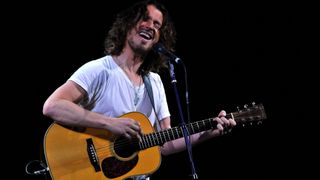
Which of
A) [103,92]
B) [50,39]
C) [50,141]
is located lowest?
[50,141]

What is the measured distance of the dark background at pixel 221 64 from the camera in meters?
3.42

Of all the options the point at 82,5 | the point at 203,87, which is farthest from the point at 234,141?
the point at 82,5

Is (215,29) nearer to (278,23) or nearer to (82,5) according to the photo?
(278,23)

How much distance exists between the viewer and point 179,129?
2.62 metres

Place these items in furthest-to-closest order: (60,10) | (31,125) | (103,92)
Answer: (60,10), (31,125), (103,92)

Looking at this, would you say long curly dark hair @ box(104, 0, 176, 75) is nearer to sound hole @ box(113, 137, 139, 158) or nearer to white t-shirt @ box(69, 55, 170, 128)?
white t-shirt @ box(69, 55, 170, 128)

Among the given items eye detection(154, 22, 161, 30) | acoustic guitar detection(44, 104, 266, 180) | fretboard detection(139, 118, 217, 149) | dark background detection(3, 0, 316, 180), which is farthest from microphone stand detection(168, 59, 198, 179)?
dark background detection(3, 0, 316, 180)

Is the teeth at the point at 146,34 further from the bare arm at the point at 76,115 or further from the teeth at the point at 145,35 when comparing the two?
the bare arm at the point at 76,115

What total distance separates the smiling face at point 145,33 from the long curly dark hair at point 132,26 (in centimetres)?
6

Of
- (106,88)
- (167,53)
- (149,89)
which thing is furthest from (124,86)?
(167,53)

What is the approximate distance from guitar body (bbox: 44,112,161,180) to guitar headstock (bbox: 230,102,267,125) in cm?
62

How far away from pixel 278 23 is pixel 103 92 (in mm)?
2278

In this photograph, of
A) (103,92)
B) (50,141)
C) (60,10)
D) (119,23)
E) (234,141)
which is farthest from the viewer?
(234,141)

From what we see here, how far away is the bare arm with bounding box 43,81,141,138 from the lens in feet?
7.84
